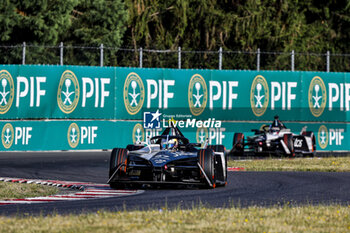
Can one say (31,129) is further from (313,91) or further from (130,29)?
(130,29)

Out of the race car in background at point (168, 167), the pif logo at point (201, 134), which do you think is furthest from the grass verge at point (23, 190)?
the pif logo at point (201, 134)

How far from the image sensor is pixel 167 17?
42.2m

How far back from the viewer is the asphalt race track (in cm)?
1137

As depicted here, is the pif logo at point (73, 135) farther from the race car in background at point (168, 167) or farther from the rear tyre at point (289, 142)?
the race car in background at point (168, 167)

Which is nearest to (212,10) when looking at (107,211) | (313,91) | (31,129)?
(313,91)

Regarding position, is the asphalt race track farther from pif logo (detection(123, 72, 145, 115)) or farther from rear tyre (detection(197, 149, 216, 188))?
pif logo (detection(123, 72, 145, 115))

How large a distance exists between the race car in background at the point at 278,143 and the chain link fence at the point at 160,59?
2917 mm

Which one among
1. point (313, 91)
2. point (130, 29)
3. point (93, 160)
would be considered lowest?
point (93, 160)

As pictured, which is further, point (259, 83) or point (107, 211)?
point (259, 83)

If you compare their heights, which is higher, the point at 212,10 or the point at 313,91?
the point at 212,10

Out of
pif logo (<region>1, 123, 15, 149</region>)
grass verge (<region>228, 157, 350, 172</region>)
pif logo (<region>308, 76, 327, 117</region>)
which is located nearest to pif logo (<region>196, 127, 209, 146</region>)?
pif logo (<region>308, 76, 327, 117</region>)

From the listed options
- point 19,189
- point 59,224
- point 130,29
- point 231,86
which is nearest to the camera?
point 59,224

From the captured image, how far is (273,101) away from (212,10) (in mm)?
15205

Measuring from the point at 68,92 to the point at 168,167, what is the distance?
11801 millimetres
